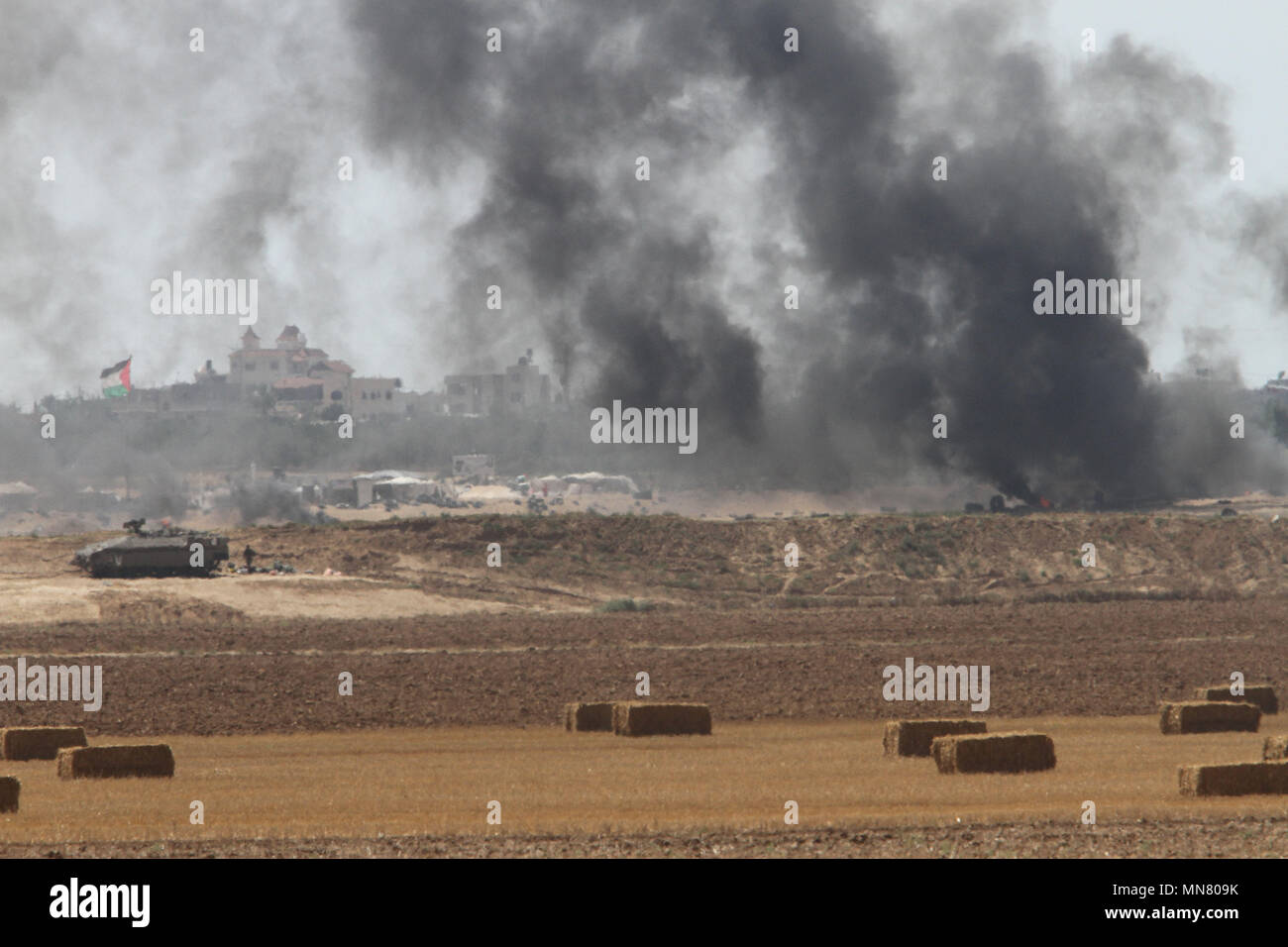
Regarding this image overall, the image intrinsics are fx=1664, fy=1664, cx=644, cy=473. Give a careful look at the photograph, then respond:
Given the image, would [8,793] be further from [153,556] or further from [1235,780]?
[153,556]

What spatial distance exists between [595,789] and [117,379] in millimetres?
88974

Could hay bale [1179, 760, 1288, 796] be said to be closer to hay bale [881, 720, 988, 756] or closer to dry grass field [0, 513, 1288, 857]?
dry grass field [0, 513, 1288, 857]

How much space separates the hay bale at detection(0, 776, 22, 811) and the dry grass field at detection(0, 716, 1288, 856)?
0.91 feet

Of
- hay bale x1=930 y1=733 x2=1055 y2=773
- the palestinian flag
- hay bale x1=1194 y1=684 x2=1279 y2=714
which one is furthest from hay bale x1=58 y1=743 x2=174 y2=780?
the palestinian flag

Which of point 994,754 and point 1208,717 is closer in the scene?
point 994,754

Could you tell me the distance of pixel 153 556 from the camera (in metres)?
73.1

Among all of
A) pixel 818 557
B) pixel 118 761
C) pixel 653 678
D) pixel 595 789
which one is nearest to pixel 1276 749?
pixel 595 789

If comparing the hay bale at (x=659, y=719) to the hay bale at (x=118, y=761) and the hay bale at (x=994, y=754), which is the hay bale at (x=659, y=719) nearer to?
the hay bale at (x=994, y=754)

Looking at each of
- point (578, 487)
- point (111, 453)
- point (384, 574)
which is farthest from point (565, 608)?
point (111, 453)

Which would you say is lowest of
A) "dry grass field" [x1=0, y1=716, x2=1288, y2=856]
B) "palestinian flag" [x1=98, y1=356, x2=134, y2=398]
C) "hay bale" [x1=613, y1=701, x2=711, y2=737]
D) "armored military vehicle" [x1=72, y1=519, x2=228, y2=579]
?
"dry grass field" [x1=0, y1=716, x2=1288, y2=856]

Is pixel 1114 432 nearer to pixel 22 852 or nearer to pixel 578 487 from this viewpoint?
pixel 578 487

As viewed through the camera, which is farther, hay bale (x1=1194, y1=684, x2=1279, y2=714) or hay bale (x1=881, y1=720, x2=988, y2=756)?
hay bale (x1=1194, y1=684, x2=1279, y2=714)

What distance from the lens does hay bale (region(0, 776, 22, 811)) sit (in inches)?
920

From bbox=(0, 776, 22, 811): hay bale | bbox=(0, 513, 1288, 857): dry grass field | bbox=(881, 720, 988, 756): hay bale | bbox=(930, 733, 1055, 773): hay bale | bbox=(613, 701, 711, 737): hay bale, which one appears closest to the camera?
bbox=(0, 513, 1288, 857): dry grass field
